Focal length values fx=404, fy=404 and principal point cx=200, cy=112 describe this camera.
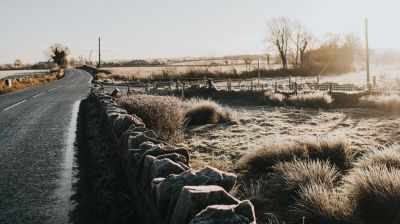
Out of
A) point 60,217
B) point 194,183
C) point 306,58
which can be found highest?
point 306,58

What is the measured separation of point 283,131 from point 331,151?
164 inches

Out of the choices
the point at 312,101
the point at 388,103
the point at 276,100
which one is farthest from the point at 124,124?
the point at 276,100

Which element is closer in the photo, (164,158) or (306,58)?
(164,158)

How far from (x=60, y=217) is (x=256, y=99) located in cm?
1881

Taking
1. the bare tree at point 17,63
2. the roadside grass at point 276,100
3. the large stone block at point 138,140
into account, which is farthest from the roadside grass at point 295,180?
the bare tree at point 17,63

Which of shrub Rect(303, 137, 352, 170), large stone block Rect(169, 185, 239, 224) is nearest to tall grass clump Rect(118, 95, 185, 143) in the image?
shrub Rect(303, 137, 352, 170)

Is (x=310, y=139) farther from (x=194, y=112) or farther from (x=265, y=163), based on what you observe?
(x=194, y=112)

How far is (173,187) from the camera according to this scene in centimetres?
322

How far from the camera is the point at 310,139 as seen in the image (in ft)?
25.2

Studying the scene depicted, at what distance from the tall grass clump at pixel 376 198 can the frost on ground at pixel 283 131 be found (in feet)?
7.91

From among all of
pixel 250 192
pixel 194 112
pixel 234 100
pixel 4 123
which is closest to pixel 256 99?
pixel 234 100

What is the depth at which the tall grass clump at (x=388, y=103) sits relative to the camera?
55.2ft

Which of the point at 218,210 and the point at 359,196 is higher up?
the point at 218,210

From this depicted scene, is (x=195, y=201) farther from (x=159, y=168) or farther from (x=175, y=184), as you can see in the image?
(x=159, y=168)
